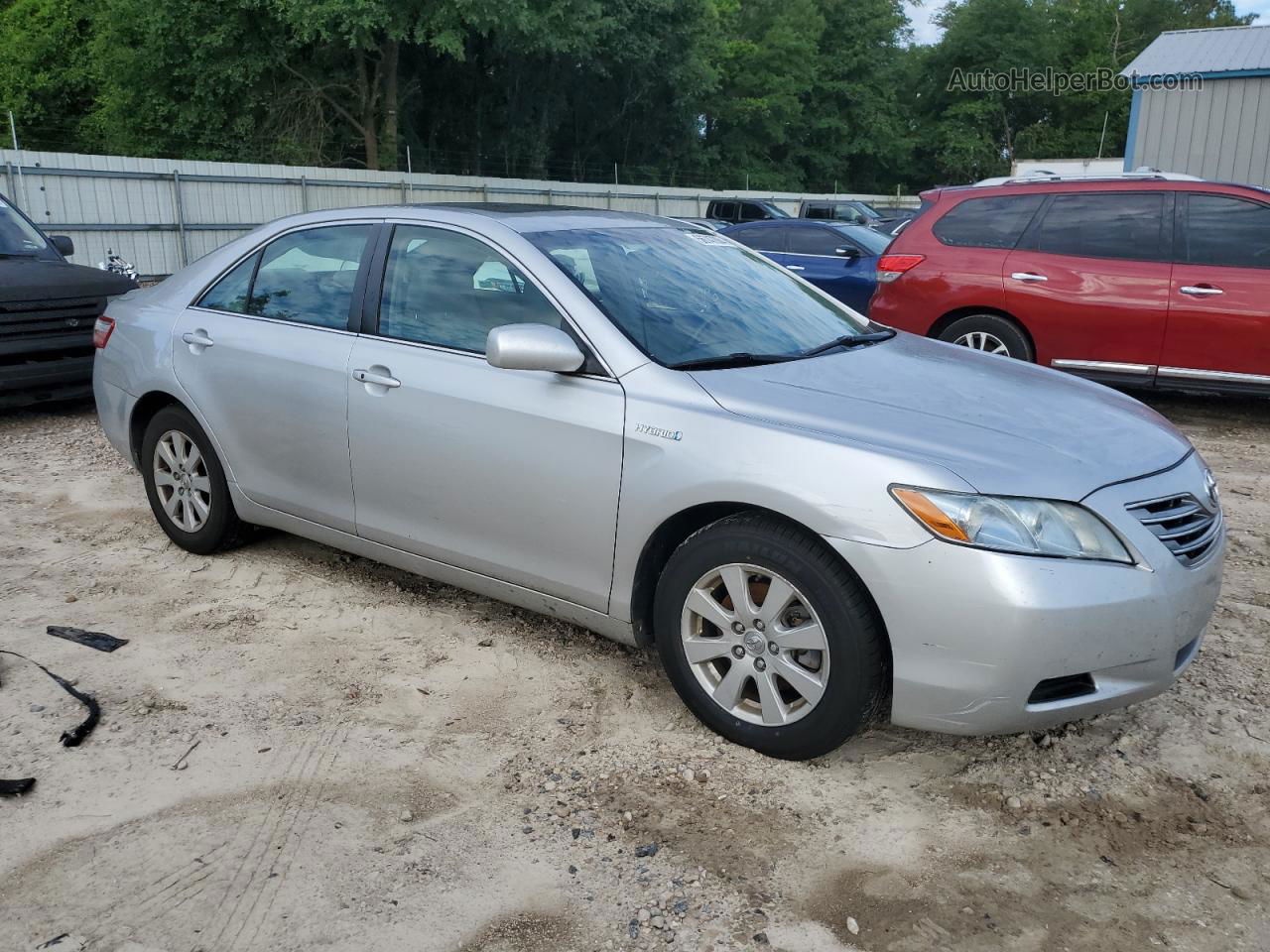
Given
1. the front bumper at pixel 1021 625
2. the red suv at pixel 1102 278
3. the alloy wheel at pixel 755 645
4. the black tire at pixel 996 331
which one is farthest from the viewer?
the black tire at pixel 996 331

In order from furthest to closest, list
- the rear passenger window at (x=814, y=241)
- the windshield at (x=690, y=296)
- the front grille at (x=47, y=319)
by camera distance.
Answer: the rear passenger window at (x=814, y=241) < the front grille at (x=47, y=319) < the windshield at (x=690, y=296)

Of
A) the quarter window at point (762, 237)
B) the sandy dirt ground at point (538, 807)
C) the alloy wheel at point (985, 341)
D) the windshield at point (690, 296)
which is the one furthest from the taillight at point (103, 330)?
the quarter window at point (762, 237)

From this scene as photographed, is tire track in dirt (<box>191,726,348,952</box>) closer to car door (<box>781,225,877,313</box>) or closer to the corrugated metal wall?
car door (<box>781,225,877,313</box>)

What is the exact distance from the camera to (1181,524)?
3199 mm

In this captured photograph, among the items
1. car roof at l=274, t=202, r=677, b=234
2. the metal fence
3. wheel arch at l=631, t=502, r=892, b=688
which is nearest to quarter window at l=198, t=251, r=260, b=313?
car roof at l=274, t=202, r=677, b=234

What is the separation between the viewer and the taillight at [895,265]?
8.62 m

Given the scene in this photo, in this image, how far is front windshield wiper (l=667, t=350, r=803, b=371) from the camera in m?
3.55

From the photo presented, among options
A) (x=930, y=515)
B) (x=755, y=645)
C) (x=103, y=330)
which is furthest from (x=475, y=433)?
(x=103, y=330)

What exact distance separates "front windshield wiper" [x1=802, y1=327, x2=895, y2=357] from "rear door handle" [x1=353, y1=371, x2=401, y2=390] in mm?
1455

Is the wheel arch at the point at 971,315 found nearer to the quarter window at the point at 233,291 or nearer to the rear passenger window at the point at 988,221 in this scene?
the rear passenger window at the point at 988,221

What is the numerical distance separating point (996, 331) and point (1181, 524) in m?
5.31

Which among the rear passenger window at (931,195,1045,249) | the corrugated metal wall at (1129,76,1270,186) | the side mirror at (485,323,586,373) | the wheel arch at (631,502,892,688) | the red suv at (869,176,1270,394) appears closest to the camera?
the wheel arch at (631,502,892,688)

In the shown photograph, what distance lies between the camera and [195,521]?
5027mm

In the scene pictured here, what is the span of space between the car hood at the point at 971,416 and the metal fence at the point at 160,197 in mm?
12450
